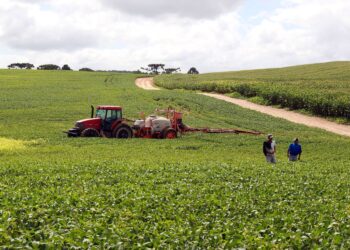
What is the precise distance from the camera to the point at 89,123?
112 feet

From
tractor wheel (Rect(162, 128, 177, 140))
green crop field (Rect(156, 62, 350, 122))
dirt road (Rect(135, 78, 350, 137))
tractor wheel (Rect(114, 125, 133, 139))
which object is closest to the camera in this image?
tractor wheel (Rect(114, 125, 133, 139))

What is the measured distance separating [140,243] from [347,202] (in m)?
7.82

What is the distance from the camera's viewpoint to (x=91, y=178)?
1836 cm

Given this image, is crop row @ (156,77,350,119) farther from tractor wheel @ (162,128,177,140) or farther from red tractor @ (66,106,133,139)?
red tractor @ (66,106,133,139)

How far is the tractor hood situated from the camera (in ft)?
111

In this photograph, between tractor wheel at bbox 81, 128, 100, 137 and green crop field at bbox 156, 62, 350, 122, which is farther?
green crop field at bbox 156, 62, 350, 122

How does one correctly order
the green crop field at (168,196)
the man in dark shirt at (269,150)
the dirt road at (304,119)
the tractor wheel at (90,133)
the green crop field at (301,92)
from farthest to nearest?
the green crop field at (301,92) → the dirt road at (304,119) → the tractor wheel at (90,133) → the man in dark shirt at (269,150) → the green crop field at (168,196)

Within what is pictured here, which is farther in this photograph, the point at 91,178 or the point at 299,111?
the point at 299,111

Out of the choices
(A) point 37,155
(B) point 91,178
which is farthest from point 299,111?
(B) point 91,178

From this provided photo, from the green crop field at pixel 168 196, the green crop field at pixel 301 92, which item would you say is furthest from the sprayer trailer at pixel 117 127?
the green crop field at pixel 301 92

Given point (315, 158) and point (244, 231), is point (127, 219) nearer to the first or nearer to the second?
point (244, 231)

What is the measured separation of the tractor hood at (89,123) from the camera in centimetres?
3394

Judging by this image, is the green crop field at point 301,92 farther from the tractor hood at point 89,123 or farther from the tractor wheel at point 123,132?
the tractor hood at point 89,123

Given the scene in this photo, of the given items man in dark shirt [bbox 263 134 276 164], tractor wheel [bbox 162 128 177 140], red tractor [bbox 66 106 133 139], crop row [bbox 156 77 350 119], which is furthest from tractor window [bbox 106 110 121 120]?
crop row [bbox 156 77 350 119]
